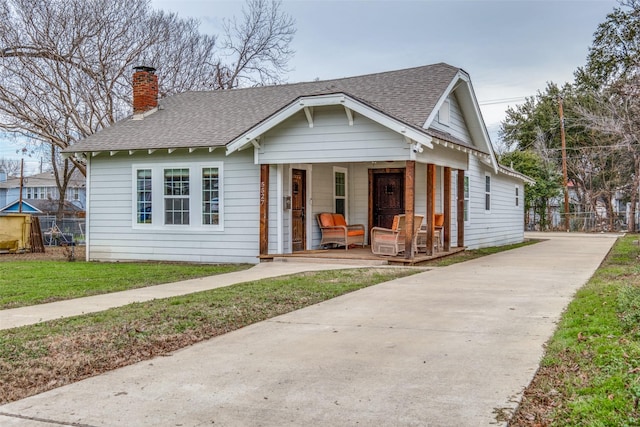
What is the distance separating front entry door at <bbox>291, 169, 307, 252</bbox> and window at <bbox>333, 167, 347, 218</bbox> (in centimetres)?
147

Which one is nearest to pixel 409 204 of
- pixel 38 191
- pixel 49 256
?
pixel 49 256

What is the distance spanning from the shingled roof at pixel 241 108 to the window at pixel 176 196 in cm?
80

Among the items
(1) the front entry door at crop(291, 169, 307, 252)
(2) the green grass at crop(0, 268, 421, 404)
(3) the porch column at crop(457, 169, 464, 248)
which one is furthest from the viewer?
(3) the porch column at crop(457, 169, 464, 248)

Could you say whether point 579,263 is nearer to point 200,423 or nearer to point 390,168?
point 390,168

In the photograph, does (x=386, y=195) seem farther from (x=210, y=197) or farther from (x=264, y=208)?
(x=210, y=197)

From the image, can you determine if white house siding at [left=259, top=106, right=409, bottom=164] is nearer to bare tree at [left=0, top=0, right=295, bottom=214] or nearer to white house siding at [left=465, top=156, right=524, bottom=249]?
white house siding at [left=465, top=156, right=524, bottom=249]

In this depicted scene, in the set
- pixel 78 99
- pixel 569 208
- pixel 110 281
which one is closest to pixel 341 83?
pixel 110 281

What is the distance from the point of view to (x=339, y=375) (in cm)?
467

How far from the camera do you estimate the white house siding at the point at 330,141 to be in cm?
1231

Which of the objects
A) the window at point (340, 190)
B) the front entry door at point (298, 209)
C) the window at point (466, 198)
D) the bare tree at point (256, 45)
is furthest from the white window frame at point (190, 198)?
the bare tree at point (256, 45)

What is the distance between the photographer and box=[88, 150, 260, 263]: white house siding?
1425cm

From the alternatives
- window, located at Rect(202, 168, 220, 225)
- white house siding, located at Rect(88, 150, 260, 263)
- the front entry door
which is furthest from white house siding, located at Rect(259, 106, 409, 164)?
window, located at Rect(202, 168, 220, 225)

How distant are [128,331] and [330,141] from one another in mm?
7599

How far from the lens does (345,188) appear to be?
55.3 ft
